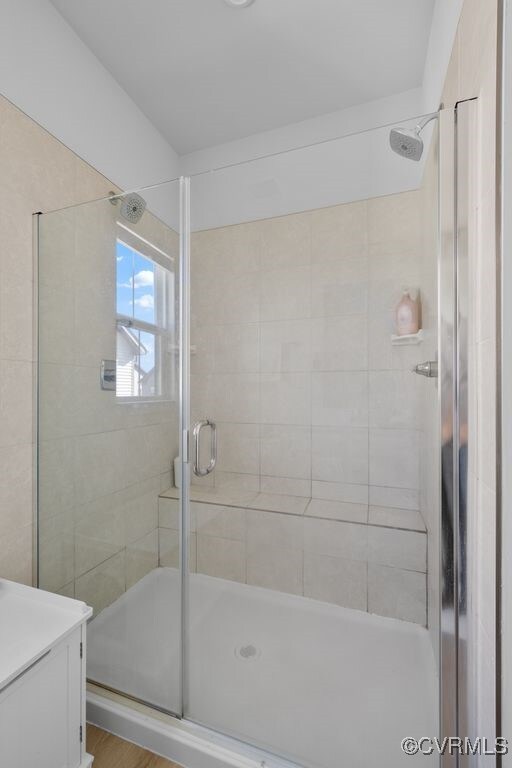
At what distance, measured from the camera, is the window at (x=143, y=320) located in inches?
49.1

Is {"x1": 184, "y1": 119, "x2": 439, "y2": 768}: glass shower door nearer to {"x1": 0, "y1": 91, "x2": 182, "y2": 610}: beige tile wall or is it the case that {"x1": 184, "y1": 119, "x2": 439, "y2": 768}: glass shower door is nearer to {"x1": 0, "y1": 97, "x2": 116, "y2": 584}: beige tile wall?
{"x1": 0, "y1": 91, "x2": 182, "y2": 610}: beige tile wall

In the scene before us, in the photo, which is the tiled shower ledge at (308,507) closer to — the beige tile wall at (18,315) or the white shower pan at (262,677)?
the white shower pan at (262,677)

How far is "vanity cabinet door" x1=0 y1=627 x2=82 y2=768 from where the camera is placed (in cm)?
77

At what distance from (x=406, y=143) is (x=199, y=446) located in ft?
4.34

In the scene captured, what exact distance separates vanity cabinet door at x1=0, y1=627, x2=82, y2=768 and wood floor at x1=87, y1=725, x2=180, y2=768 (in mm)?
152

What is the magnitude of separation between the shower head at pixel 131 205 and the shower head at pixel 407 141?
3.06 feet

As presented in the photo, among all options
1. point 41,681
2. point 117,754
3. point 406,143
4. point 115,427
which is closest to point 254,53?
point 406,143

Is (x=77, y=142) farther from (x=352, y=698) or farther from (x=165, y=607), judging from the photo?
(x=352, y=698)

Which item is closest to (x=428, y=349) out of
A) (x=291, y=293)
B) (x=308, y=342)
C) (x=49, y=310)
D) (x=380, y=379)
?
(x=380, y=379)

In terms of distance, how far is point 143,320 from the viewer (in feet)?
4.20

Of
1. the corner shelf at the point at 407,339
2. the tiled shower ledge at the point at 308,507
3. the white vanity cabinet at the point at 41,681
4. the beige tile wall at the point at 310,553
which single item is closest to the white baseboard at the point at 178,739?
the white vanity cabinet at the point at 41,681

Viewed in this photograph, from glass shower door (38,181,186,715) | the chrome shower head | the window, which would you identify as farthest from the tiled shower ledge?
the chrome shower head

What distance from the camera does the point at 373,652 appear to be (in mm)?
1375

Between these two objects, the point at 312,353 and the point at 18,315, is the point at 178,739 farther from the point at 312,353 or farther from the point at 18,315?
the point at 18,315
